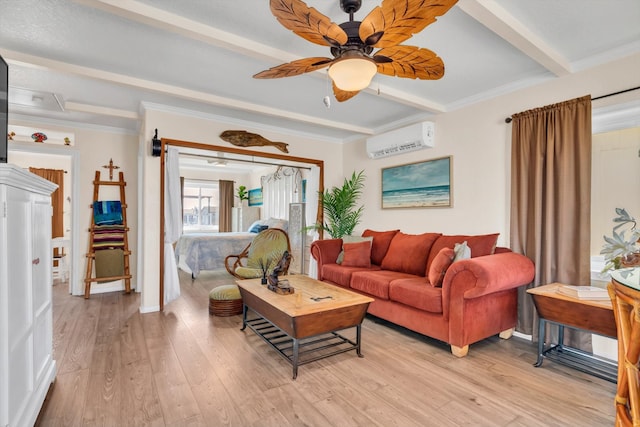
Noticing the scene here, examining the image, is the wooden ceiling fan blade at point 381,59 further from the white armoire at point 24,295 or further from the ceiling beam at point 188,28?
the white armoire at point 24,295

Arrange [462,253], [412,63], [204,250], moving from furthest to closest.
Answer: [204,250]
[462,253]
[412,63]

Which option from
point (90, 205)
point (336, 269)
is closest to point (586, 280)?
point (336, 269)

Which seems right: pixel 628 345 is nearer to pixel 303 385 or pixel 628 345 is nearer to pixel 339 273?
pixel 303 385

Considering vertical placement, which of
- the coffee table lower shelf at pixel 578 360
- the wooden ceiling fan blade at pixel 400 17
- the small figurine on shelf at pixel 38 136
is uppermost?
the small figurine on shelf at pixel 38 136

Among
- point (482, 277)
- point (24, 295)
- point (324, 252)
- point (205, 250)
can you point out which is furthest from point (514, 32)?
point (205, 250)

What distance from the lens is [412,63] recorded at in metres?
Result: 1.85

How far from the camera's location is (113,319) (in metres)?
3.41

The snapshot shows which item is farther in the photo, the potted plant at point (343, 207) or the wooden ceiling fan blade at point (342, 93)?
the potted plant at point (343, 207)

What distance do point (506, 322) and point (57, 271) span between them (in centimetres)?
716

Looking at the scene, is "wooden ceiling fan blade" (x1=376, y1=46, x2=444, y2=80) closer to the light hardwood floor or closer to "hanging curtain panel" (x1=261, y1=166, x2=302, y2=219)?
the light hardwood floor

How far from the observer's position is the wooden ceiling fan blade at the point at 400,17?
1371 millimetres

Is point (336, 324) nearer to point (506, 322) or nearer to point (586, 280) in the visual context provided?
point (506, 322)

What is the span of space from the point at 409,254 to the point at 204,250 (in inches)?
139

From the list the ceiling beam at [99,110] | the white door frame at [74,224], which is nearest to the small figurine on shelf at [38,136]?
the white door frame at [74,224]
